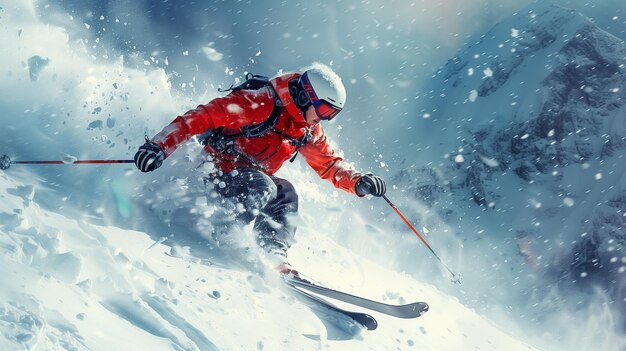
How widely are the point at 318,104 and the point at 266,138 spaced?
2.31ft

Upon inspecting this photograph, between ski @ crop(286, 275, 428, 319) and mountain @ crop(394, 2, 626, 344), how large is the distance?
73886 millimetres

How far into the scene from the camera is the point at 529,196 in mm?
93500

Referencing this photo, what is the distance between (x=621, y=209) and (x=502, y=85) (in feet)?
195

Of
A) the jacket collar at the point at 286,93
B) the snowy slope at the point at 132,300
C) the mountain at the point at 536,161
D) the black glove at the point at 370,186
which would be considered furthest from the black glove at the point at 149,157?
the mountain at the point at 536,161

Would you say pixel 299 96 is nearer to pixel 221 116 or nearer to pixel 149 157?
pixel 221 116

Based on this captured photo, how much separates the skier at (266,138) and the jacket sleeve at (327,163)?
0.06 ft

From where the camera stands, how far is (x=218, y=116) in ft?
13.1

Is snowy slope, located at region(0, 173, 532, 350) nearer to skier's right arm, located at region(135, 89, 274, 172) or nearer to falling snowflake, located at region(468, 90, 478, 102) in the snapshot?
skier's right arm, located at region(135, 89, 274, 172)

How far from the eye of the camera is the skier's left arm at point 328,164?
16.2 feet

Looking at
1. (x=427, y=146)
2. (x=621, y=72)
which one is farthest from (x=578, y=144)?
(x=427, y=146)

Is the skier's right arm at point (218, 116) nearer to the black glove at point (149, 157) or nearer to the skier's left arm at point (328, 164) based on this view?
the black glove at point (149, 157)

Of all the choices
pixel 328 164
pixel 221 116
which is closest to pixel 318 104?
pixel 221 116

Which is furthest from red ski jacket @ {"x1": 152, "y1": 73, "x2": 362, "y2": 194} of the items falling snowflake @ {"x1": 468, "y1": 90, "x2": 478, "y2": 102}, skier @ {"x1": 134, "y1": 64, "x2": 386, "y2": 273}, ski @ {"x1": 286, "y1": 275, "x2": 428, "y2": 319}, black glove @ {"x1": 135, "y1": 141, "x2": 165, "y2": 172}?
falling snowflake @ {"x1": 468, "y1": 90, "x2": 478, "y2": 102}

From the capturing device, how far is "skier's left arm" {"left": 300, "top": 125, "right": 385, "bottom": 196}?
4949mm
